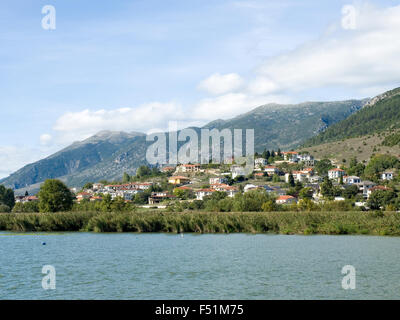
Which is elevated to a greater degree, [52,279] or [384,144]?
[384,144]

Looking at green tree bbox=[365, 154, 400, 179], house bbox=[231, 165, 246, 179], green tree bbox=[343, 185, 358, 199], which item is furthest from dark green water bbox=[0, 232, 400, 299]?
house bbox=[231, 165, 246, 179]

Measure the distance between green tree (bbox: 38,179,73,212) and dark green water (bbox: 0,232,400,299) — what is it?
3018 centimetres

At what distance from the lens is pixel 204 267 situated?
91.2 ft

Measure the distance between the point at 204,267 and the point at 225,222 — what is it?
2213cm

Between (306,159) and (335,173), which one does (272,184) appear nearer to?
(335,173)

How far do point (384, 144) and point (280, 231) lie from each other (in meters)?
122

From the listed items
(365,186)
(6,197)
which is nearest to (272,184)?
(365,186)

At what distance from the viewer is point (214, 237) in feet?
148

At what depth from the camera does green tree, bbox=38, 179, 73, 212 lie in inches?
2901

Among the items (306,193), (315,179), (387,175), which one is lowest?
(306,193)

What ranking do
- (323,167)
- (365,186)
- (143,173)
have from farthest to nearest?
(143,173) → (323,167) → (365,186)

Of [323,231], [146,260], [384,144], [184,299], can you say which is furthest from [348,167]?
[184,299]
